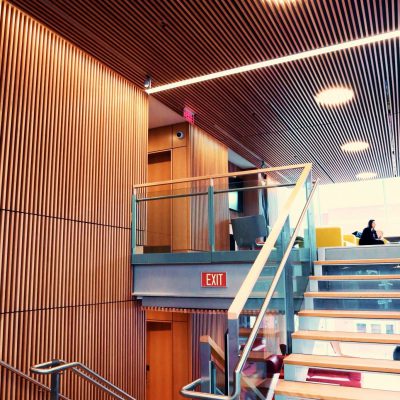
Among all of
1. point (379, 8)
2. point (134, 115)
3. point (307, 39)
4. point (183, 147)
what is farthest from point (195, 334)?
point (379, 8)

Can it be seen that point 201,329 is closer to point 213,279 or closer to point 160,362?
point 160,362

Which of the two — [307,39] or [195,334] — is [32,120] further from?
[195,334]

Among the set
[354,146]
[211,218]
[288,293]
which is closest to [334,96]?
[211,218]

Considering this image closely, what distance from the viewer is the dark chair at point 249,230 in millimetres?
6145

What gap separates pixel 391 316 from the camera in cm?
401

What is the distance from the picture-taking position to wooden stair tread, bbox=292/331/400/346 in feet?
12.1

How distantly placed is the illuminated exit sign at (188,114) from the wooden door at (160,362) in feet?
14.6

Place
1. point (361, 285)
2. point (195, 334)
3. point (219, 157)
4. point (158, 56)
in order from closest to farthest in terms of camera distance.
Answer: point (361, 285), point (158, 56), point (195, 334), point (219, 157)

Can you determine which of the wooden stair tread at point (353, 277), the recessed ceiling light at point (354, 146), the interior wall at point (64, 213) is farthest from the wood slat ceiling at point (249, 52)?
the wooden stair tread at point (353, 277)

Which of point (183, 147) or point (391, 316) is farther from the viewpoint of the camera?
point (183, 147)

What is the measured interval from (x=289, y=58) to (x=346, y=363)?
449cm

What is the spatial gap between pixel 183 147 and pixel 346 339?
245 inches

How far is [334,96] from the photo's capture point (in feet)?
25.5

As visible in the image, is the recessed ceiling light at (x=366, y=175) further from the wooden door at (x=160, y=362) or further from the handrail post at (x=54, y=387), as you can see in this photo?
the handrail post at (x=54, y=387)
